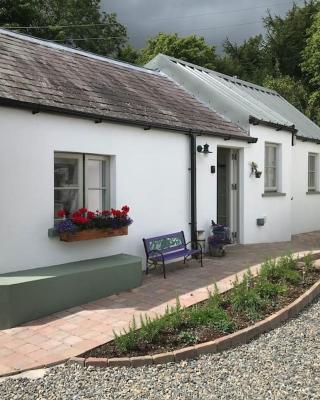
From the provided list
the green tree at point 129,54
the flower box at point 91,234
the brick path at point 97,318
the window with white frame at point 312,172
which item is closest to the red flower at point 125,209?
the flower box at point 91,234

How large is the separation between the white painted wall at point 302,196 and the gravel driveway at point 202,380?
10.6 meters

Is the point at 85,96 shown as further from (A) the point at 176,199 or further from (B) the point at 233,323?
(B) the point at 233,323

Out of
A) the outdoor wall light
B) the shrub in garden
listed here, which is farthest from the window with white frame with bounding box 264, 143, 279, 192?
the shrub in garden

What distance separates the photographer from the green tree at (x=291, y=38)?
1214 inches

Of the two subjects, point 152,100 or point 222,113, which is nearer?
point 152,100

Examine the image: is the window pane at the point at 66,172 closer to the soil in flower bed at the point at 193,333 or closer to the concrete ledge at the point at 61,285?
the concrete ledge at the point at 61,285

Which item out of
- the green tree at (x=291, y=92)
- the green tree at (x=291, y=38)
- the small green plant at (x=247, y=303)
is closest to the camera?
the small green plant at (x=247, y=303)

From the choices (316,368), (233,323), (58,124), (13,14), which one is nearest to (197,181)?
(58,124)

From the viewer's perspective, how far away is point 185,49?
33312mm

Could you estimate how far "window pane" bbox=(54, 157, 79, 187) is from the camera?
7.25 meters

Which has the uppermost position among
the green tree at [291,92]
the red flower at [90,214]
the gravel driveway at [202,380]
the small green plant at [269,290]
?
the green tree at [291,92]

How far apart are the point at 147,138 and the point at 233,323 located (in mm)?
→ 4296

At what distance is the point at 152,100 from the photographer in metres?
10.0

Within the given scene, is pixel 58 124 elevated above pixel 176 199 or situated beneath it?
elevated above
